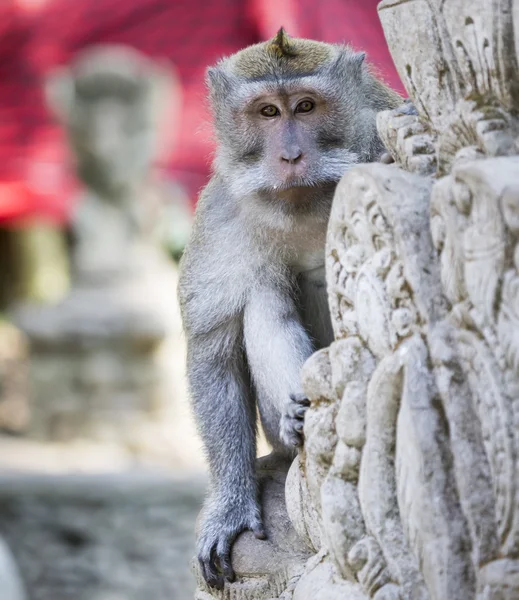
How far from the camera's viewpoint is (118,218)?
10.1 m

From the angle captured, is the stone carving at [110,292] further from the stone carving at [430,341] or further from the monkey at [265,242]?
the stone carving at [430,341]

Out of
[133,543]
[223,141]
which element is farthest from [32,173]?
[223,141]

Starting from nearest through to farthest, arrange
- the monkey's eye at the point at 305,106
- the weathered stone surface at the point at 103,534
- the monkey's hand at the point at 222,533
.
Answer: the monkey's hand at the point at 222,533
the monkey's eye at the point at 305,106
the weathered stone surface at the point at 103,534

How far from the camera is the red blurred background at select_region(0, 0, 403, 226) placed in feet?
31.0

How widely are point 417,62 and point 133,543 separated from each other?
601 centimetres

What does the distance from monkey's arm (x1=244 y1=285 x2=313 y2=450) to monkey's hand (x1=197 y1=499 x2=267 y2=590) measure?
253 millimetres

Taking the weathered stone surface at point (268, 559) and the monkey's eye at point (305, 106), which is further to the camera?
the monkey's eye at point (305, 106)

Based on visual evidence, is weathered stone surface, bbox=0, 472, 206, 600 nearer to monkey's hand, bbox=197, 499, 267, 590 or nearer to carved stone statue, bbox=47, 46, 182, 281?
carved stone statue, bbox=47, 46, 182, 281

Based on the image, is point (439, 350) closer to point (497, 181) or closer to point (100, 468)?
point (497, 181)

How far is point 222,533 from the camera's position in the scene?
2.99 metres

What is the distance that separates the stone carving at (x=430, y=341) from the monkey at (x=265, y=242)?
105 cm

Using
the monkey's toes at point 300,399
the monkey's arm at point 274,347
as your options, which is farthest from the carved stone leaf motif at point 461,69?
the monkey's arm at point 274,347

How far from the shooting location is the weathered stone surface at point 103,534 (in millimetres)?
7363

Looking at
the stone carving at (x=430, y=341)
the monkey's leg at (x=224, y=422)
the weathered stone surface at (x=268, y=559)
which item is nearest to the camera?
the stone carving at (x=430, y=341)
